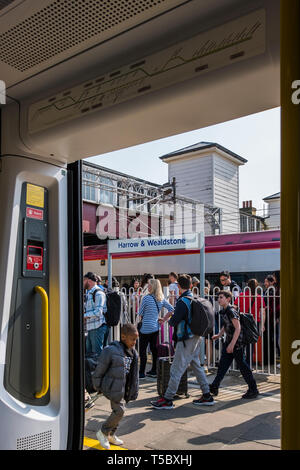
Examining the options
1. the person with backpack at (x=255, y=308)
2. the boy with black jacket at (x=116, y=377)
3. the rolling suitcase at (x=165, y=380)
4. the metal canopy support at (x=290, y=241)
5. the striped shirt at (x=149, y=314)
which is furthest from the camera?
→ the person with backpack at (x=255, y=308)

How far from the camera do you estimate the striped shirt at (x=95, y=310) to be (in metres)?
5.92

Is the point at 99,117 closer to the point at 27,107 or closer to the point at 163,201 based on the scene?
the point at 27,107

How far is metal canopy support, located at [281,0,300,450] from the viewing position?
897 mm

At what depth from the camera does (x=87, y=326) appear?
19.4ft

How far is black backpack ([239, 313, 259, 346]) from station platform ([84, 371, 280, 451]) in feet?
2.46

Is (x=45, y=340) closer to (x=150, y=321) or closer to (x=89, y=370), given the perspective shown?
(x=89, y=370)

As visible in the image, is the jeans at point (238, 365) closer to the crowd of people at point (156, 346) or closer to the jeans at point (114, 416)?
the crowd of people at point (156, 346)

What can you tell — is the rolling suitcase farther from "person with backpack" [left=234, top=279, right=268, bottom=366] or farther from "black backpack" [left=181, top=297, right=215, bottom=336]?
"person with backpack" [left=234, top=279, right=268, bottom=366]

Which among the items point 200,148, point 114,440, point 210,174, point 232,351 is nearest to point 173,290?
point 232,351

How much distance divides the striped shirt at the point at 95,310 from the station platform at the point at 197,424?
97 cm

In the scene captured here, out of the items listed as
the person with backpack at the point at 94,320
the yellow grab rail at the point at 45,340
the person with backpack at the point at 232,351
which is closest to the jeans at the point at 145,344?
the person with backpack at the point at 94,320

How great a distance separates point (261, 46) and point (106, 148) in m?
1.07

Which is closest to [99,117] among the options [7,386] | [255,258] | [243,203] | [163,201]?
[7,386]

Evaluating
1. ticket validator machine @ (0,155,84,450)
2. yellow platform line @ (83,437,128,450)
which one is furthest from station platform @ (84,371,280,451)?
ticket validator machine @ (0,155,84,450)
